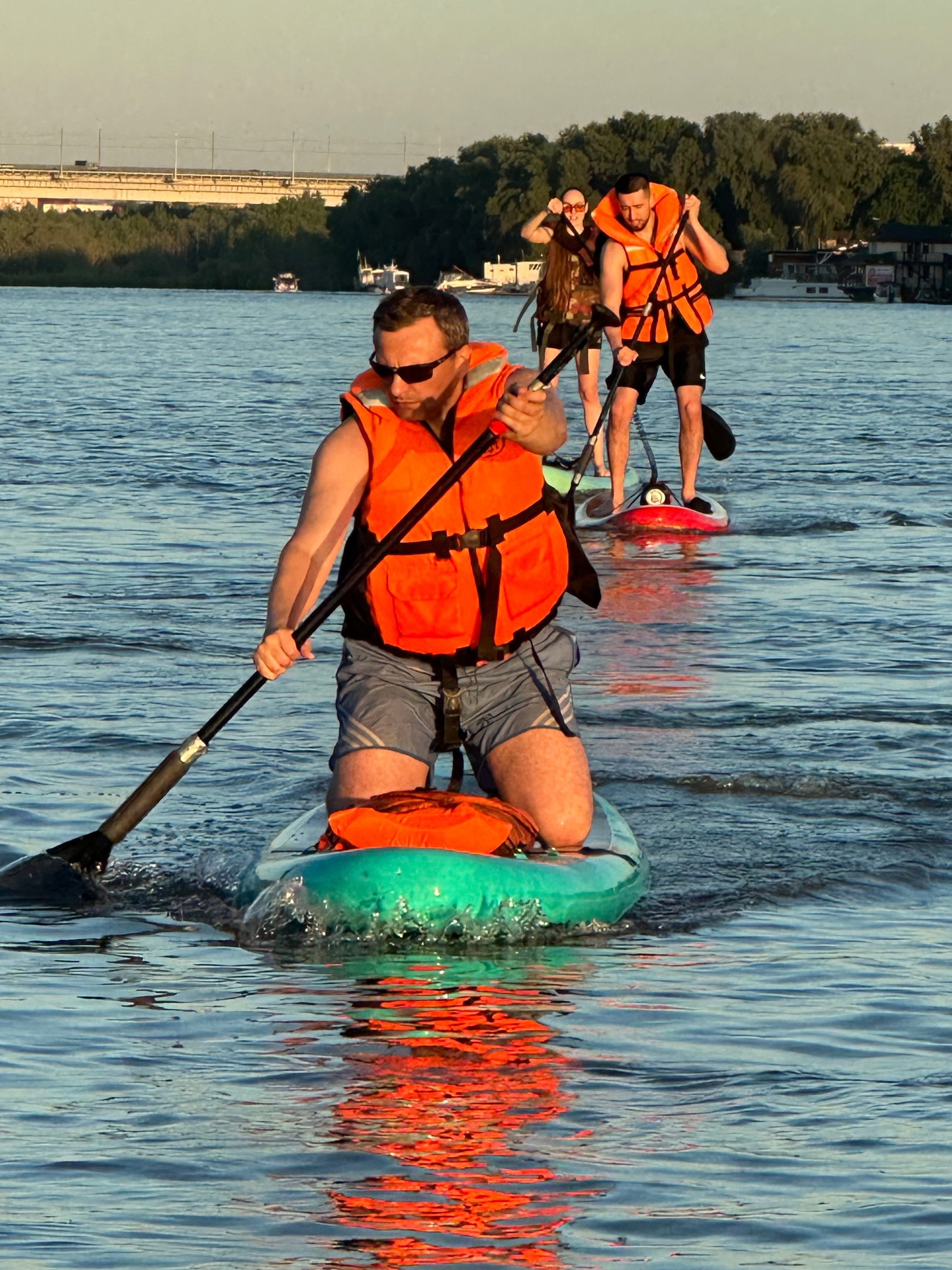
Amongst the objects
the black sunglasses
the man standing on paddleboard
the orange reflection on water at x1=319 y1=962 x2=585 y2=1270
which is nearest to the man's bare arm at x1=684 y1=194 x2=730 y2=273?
the man standing on paddleboard

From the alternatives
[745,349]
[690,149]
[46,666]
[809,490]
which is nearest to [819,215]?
[690,149]

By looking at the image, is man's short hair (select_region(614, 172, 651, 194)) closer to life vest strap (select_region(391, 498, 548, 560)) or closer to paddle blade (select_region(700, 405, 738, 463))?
paddle blade (select_region(700, 405, 738, 463))

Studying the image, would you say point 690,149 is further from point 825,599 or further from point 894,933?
point 894,933

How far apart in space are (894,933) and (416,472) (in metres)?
1.61

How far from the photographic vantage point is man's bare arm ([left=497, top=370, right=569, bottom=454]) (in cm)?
508

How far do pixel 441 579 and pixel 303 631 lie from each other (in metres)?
0.37

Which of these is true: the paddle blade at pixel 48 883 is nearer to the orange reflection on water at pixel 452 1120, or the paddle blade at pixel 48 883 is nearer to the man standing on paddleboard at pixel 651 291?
the orange reflection on water at pixel 452 1120

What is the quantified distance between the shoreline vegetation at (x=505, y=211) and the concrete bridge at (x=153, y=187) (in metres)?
A: 3.71

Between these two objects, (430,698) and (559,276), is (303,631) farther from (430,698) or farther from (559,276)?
(559,276)

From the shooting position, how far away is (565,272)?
13.3m

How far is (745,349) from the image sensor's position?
135ft

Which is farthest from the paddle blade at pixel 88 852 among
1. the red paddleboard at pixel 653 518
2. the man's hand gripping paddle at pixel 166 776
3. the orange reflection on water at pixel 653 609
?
the red paddleboard at pixel 653 518

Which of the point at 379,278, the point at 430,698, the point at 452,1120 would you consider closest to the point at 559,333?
the point at 430,698

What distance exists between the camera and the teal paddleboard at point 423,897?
5.03 meters
